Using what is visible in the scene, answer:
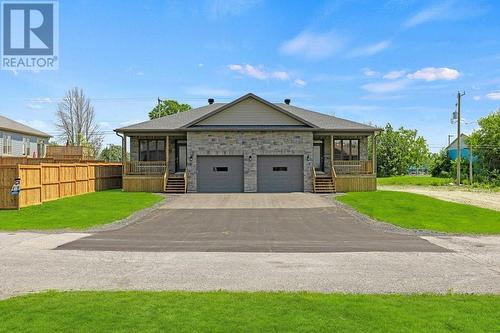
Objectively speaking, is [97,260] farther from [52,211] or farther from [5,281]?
[52,211]

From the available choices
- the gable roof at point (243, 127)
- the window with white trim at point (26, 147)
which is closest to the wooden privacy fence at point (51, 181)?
the gable roof at point (243, 127)

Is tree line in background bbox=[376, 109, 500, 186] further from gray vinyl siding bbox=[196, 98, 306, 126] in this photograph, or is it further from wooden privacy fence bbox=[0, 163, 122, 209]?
wooden privacy fence bbox=[0, 163, 122, 209]

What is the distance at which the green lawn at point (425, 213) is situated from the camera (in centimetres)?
1562

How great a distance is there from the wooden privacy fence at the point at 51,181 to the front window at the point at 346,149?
1738 centimetres

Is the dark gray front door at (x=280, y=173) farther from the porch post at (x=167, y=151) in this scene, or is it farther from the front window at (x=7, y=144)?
the front window at (x=7, y=144)

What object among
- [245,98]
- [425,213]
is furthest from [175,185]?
[425,213]

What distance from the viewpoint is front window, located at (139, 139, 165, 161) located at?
3128 centimetres

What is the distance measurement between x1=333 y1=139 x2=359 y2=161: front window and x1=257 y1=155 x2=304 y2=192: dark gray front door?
3637 mm

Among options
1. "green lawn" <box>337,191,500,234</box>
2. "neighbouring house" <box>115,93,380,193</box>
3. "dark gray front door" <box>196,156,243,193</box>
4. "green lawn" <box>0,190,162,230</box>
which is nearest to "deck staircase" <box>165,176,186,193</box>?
"neighbouring house" <box>115,93,380,193</box>

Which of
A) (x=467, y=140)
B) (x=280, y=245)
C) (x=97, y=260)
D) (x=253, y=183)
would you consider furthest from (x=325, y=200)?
(x=467, y=140)

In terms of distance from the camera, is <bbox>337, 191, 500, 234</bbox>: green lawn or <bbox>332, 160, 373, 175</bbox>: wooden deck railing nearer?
<bbox>337, 191, 500, 234</bbox>: green lawn

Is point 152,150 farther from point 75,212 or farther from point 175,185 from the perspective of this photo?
point 75,212

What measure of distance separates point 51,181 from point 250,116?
533 inches

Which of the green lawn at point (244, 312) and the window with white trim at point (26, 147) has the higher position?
the window with white trim at point (26, 147)
